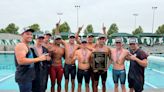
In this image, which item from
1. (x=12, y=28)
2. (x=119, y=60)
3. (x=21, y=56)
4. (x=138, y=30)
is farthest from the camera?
(x=138, y=30)

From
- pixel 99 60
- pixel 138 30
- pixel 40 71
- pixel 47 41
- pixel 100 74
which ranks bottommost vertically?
pixel 100 74

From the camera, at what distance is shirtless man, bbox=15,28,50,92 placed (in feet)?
16.3

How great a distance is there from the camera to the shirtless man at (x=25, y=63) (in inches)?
196

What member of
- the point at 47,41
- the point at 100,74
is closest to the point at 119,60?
the point at 100,74

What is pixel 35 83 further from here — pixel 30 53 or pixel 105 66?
pixel 105 66

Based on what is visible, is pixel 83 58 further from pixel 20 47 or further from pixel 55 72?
pixel 20 47

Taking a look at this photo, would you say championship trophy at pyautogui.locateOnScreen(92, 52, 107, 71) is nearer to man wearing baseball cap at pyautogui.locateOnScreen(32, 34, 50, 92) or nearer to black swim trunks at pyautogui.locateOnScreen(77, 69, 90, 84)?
black swim trunks at pyautogui.locateOnScreen(77, 69, 90, 84)

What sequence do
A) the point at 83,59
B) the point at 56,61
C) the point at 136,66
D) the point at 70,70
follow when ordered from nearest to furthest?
1. the point at 136,66
2. the point at 83,59
3. the point at 56,61
4. the point at 70,70

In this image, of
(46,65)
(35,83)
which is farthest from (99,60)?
→ (35,83)

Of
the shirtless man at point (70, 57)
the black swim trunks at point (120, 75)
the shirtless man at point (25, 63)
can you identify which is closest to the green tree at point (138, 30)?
the shirtless man at point (70, 57)

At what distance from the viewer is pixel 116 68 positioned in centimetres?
754

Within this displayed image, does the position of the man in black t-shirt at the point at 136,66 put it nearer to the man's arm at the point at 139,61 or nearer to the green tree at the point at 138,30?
the man's arm at the point at 139,61

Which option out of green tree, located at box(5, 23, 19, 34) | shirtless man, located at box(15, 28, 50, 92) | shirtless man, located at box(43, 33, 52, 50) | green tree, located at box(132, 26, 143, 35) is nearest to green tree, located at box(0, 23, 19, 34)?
green tree, located at box(5, 23, 19, 34)

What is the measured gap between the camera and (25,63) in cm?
496
